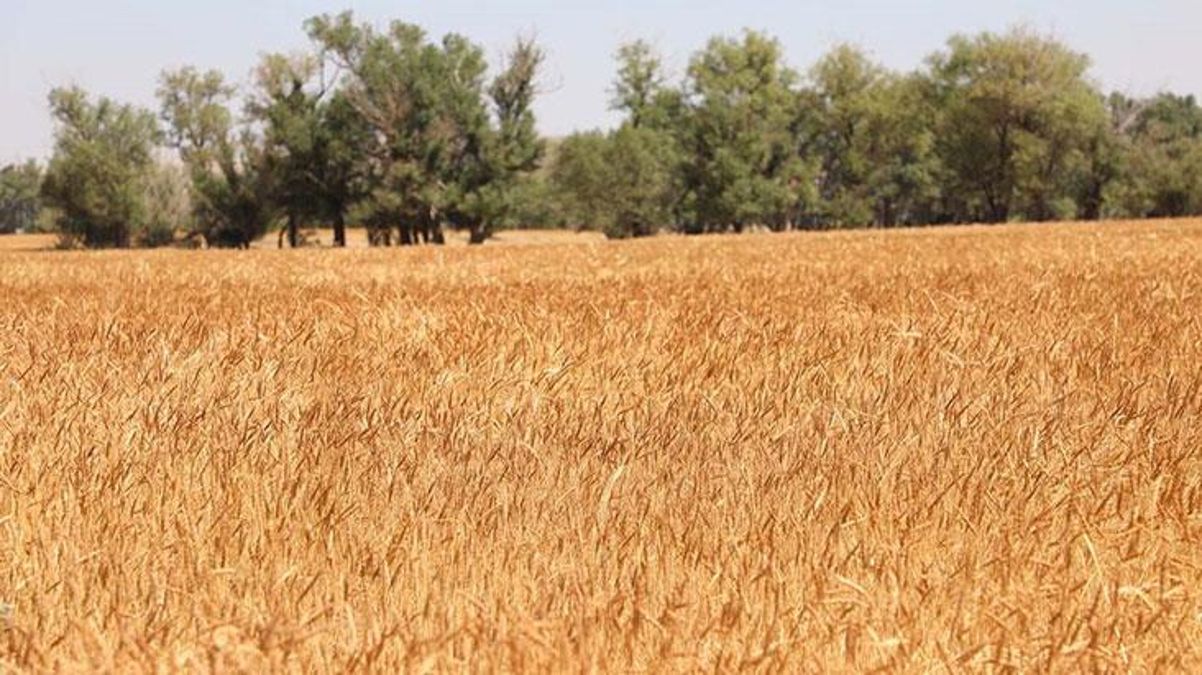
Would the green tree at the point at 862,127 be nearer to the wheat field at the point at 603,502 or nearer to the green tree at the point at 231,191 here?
the green tree at the point at 231,191

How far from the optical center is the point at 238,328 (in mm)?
5875

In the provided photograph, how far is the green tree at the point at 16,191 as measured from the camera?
183 metres

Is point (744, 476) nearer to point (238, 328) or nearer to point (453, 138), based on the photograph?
point (238, 328)

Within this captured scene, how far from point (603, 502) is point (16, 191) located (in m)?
206

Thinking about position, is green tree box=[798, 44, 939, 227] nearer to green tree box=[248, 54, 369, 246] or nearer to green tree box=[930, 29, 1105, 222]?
green tree box=[930, 29, 1105, 222]

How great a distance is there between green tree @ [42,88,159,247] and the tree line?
5.9 inches

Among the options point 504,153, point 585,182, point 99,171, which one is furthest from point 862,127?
point 99,171

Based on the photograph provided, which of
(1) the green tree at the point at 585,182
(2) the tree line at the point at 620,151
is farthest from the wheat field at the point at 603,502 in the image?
(1) the green tree at the point at 585,182

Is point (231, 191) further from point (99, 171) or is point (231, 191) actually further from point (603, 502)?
point (603, 502)

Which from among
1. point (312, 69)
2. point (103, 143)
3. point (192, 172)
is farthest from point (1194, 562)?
point (103, 143)

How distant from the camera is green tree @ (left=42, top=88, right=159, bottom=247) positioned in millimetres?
82438

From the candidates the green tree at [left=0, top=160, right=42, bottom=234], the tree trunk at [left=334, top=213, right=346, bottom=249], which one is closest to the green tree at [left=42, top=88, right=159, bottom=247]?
the tree trunk at [left=334, top=213, right=346, bottom=249]

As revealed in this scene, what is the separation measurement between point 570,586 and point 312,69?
74618 millimetres

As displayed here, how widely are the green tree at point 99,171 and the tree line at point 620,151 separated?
0.15 m
